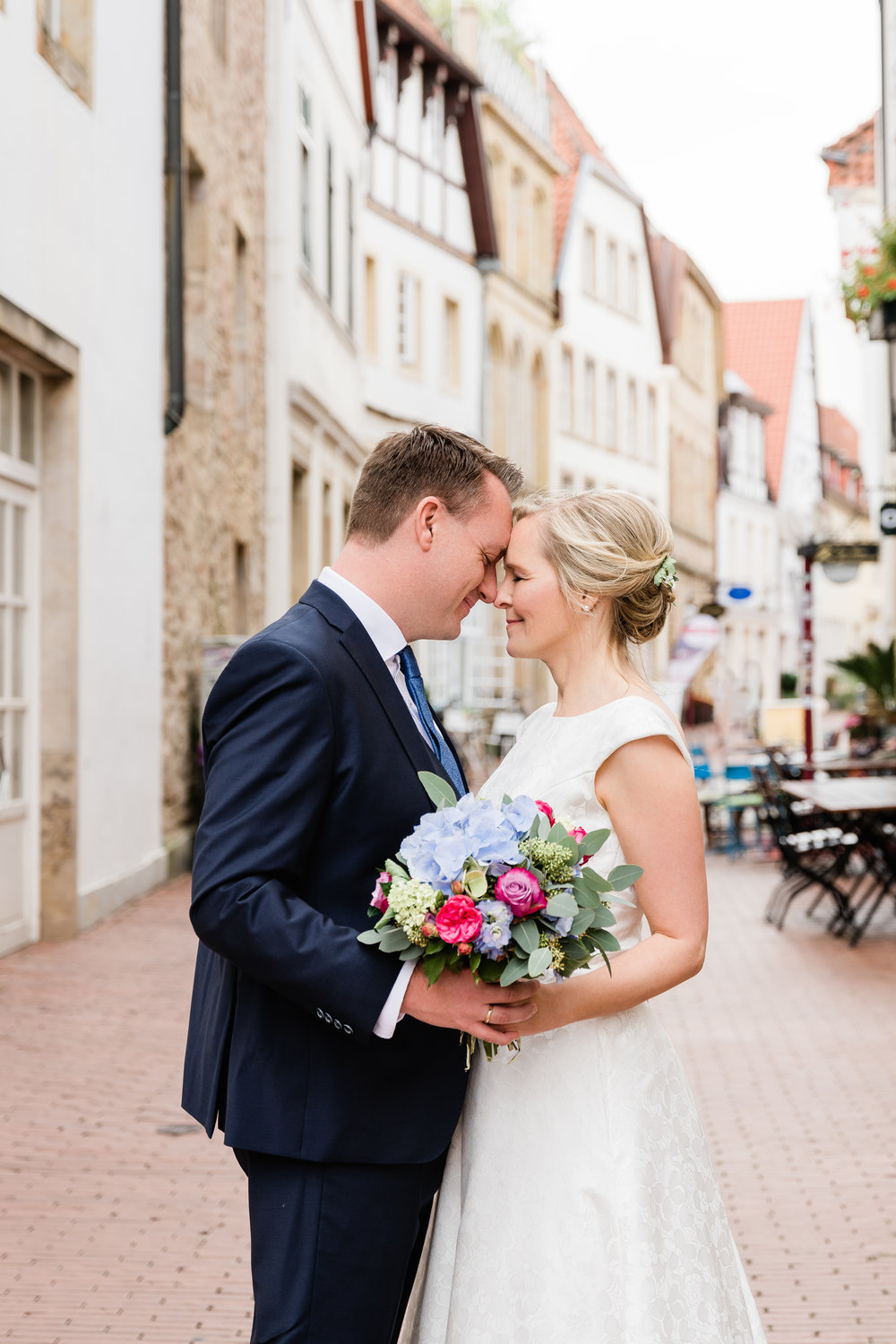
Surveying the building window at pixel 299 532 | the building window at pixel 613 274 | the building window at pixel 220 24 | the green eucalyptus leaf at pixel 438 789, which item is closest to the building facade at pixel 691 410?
the building window at pixel 613 274

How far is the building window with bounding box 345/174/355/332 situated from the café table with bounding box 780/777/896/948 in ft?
37.4

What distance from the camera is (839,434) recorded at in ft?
215

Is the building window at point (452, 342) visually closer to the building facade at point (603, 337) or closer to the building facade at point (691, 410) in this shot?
the building facade at point (603, 337)

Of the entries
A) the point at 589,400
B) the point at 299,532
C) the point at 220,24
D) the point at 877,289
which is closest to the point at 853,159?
the point at 589,400

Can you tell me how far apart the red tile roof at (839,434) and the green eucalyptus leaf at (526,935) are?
5935 cm

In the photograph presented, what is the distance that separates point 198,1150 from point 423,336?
22861 millimetres

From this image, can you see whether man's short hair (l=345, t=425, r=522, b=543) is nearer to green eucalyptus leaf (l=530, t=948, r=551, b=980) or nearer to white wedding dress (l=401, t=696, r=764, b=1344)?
white wedding dress (l=401, t=696, r=764, b=1344)

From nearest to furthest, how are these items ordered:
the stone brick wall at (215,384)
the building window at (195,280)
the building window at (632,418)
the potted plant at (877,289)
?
the potted plant at (877,289) < the stone brick wall at (215,384) < the building window at (195,280) < the building window at (632,418)

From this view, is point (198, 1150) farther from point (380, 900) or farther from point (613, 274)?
point (613, 274)

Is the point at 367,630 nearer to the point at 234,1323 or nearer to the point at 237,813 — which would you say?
the point at 237,813

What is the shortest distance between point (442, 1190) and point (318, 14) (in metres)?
17.5

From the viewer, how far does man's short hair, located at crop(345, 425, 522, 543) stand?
93.8 inches

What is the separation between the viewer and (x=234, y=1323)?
3.97 meters

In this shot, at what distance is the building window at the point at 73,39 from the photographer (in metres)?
9.05
